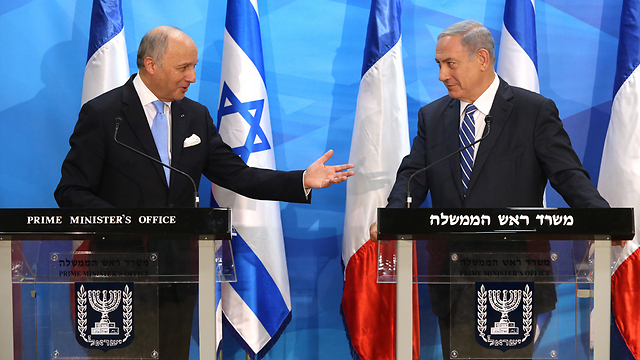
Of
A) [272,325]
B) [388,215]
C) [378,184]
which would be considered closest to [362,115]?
[378,184]

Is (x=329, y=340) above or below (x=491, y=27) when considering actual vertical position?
below

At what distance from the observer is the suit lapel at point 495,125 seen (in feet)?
7.43

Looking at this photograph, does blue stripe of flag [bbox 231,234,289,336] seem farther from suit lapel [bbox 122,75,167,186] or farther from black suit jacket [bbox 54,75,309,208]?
suit lapel [bbox 122,75,167,186]

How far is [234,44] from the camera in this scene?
2984mm

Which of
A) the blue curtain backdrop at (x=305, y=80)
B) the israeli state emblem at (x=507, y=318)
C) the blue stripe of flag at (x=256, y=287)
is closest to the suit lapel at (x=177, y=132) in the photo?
the blue stripe of flag at (x=256, y=287)

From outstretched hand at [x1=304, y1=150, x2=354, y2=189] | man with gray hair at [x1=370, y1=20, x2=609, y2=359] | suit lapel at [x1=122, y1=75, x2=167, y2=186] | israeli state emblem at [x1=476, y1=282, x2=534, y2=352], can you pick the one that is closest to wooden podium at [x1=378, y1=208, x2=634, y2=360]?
israeli state emblem at [x1=476, y1=282, x2=534, y2=352]

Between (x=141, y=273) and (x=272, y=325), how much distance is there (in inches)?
54.2

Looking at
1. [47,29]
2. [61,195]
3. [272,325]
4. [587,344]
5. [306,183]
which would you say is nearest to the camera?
[587,344]

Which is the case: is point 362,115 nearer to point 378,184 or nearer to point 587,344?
point 378,184

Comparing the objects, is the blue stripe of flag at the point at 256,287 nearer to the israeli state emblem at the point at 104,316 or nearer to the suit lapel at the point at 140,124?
the suit lapel at the point at 140,124

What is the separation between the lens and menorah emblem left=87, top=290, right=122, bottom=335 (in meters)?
1.63

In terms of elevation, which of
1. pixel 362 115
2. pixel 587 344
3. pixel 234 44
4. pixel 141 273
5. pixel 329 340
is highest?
pixel 234 44

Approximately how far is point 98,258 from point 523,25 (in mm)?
2459

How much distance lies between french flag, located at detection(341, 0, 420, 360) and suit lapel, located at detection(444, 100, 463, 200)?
0.53 m
